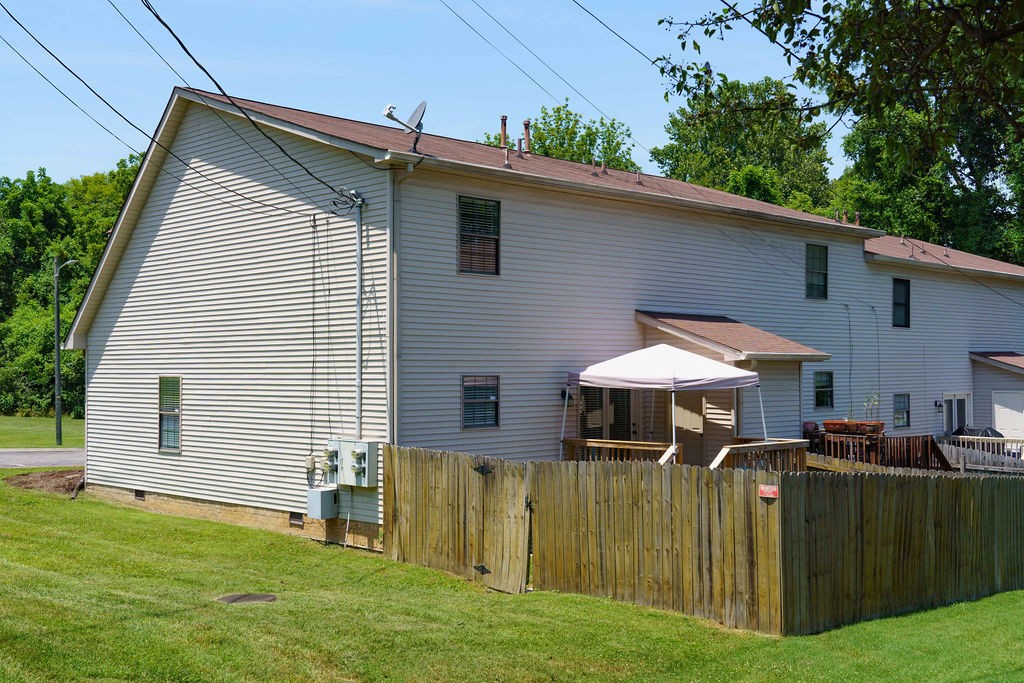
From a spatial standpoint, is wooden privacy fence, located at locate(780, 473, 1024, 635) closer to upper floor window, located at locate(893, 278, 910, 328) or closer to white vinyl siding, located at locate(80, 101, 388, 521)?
white vinyl siding, located at locate(80, 101, 388, 521)

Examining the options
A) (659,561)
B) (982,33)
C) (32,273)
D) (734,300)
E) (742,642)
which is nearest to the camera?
(982,33)

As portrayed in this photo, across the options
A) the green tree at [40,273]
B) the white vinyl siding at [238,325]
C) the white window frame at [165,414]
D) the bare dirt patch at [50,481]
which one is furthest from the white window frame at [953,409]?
the green tree at [40,273]

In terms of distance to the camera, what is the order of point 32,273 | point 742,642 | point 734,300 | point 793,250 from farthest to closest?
point 32,273 → point 793,250 → point 734,300 → point 742,642

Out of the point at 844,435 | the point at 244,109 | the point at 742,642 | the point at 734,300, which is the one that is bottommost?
the point at 742,642

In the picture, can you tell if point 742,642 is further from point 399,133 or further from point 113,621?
point 399,133

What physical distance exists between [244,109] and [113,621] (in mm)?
10665

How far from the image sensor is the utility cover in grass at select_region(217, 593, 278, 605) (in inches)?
476

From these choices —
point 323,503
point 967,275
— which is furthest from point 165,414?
point 967,275

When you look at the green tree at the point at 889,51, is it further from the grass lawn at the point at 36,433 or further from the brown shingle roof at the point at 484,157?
the grass lawn at the point at 36,433

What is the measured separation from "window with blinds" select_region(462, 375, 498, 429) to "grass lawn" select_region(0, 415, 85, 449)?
21.3 meters

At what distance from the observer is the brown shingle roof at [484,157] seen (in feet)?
60.1

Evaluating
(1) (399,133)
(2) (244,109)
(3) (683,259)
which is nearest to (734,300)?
(3) (683,259)

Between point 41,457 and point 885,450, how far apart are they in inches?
886

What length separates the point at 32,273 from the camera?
62.4 metres
